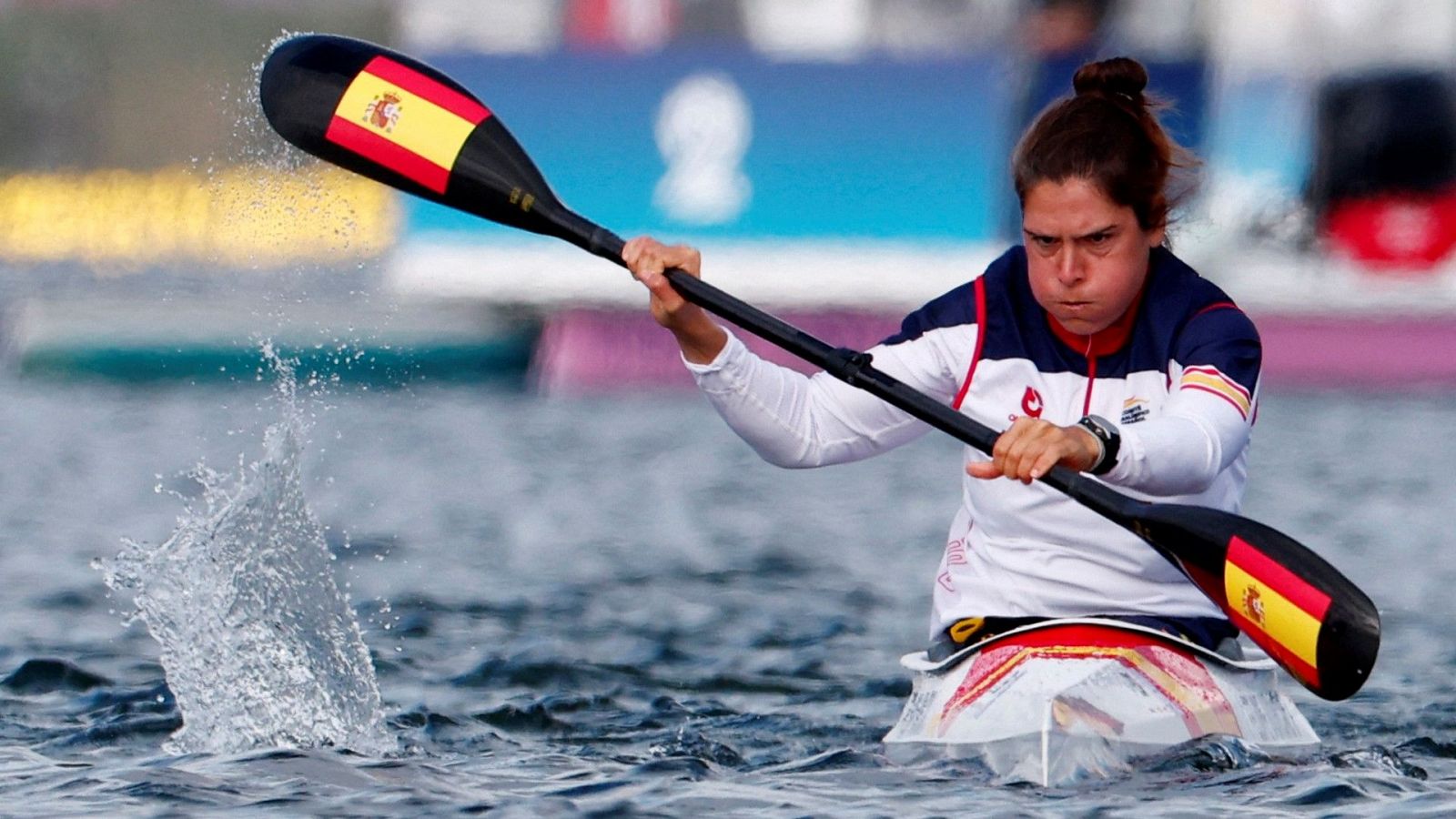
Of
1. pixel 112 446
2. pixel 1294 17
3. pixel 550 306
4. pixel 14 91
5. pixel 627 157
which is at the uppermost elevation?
pixel 14 91

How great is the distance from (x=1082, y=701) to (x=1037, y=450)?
0.56 m

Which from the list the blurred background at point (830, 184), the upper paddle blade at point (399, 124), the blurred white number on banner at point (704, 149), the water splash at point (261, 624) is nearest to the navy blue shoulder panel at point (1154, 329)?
the upper paddle blade at point (399, 124)

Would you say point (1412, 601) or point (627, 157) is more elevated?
point (627, 157)

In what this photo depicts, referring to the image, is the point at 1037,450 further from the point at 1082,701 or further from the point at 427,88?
the point at 427,88

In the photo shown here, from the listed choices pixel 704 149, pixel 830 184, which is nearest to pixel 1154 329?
pixel 830 184

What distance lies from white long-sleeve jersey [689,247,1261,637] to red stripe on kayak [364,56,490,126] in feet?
2.71

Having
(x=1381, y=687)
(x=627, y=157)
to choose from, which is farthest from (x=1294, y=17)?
(x=1381, y=687)

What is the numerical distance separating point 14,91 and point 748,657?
17.7 meters

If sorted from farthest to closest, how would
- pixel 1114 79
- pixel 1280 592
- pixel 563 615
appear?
pixel 563 615, pixel 1114 79, pixel 1280 592

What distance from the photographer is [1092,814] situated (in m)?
3.84

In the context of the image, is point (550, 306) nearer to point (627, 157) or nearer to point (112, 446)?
point (627, 157)

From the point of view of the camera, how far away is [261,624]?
5.21 metres

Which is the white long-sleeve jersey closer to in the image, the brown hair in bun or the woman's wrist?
the woman's wrist

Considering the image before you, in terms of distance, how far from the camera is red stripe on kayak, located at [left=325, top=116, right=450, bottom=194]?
468 centimetres
